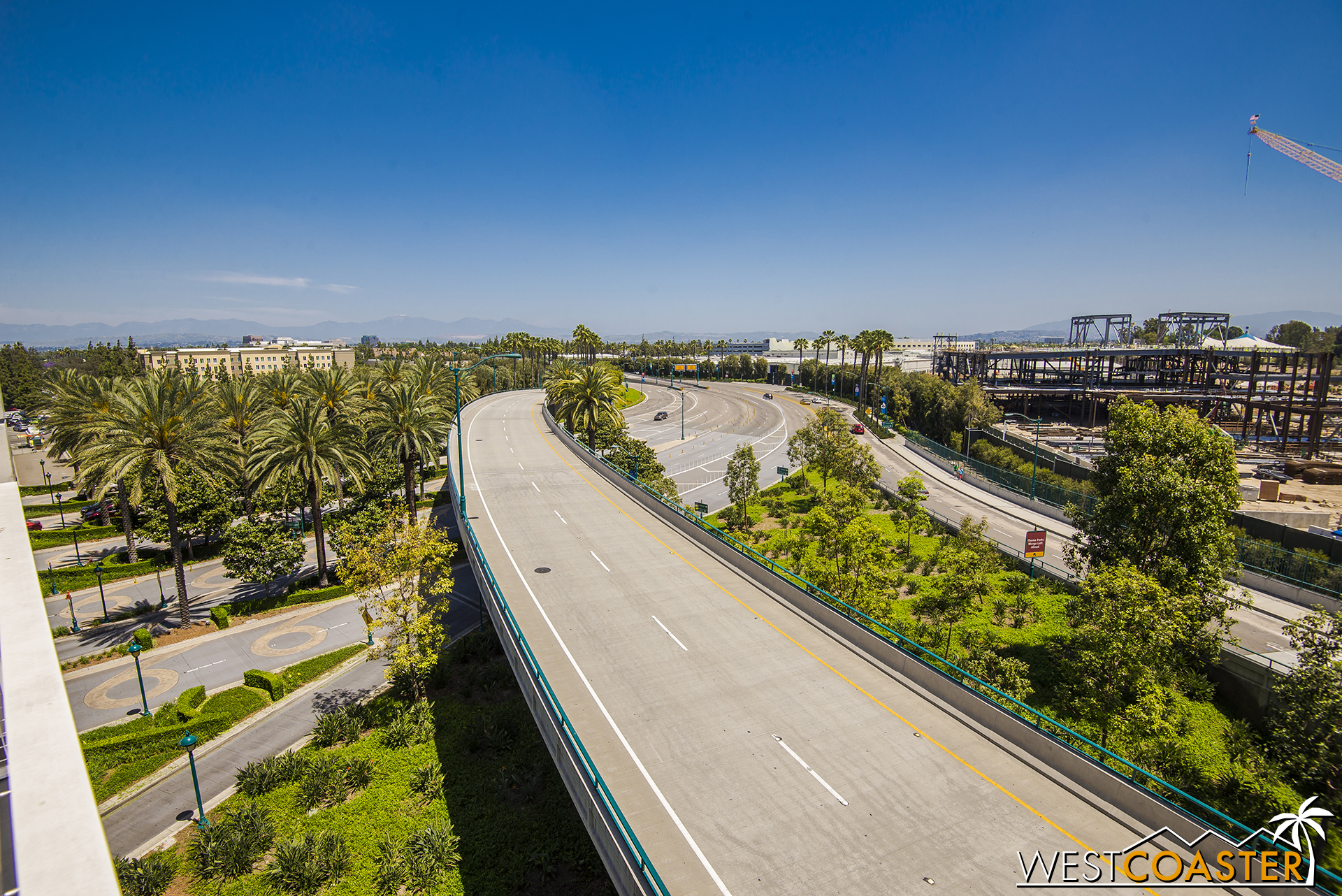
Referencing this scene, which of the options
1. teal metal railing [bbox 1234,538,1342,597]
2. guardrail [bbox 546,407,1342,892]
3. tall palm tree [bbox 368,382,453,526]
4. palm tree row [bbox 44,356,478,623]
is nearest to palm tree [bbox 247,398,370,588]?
palm tree row [bbox 44,356,478,623]

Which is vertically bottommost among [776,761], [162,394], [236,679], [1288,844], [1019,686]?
[236,679]

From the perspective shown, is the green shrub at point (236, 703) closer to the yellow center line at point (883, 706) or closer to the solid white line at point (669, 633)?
the yellow center line at point (883, 706)

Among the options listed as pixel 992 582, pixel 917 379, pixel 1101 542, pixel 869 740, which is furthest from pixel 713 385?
pixel 869 740

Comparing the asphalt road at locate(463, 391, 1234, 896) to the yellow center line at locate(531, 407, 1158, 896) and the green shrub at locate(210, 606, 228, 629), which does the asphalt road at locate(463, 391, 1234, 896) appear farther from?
the green shrub at locate(210, 606, 228, 629)

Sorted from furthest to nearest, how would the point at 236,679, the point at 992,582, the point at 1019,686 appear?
the point at 992,582 → the point at 236,679 → the point at 1019,686

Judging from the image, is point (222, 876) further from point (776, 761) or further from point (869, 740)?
point (869, 740)

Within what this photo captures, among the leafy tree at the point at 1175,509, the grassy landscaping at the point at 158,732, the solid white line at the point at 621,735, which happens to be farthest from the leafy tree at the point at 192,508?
the leafy tree at the point at 1175,509
